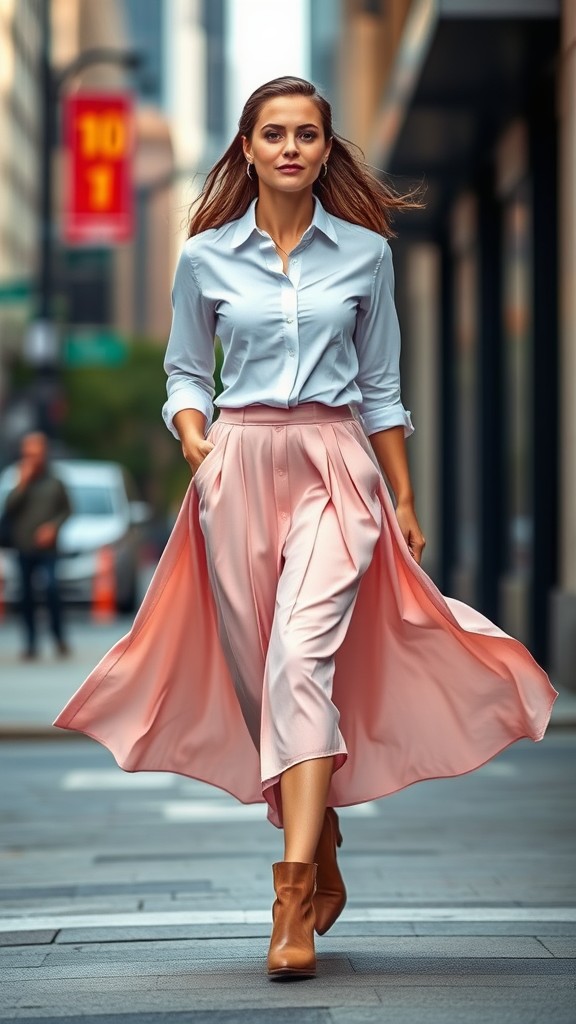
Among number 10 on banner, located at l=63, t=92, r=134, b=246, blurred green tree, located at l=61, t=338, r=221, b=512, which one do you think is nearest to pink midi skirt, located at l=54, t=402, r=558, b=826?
number 10 on banner, located at l=63, t=92, r=134, b=246

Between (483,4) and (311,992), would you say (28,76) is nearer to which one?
(483,4)

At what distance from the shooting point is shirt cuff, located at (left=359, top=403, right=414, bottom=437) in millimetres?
4719

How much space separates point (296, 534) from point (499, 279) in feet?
43.7

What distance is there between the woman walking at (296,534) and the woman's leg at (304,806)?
0.14 metres

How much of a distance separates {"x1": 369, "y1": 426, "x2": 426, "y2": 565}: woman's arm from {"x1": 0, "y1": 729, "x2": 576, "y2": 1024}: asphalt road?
932mm

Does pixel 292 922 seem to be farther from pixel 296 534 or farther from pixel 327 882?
pixel 296 534

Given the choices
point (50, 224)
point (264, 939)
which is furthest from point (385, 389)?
point (50, 224)

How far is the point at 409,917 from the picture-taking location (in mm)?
5203

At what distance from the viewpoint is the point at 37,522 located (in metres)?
16.4

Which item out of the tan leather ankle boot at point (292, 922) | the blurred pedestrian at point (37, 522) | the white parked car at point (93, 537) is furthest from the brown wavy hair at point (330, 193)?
the white parked car at point (93, 537)

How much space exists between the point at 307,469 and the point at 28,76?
241 feet

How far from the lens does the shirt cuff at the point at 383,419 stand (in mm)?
4719

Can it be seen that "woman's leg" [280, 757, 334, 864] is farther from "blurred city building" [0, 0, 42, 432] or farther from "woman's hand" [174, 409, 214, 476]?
"blurred city building" [0, 0, 42, 432]

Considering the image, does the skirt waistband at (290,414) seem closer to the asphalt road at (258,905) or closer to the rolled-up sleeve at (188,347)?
the rolled-up sleeve at (188,347)
